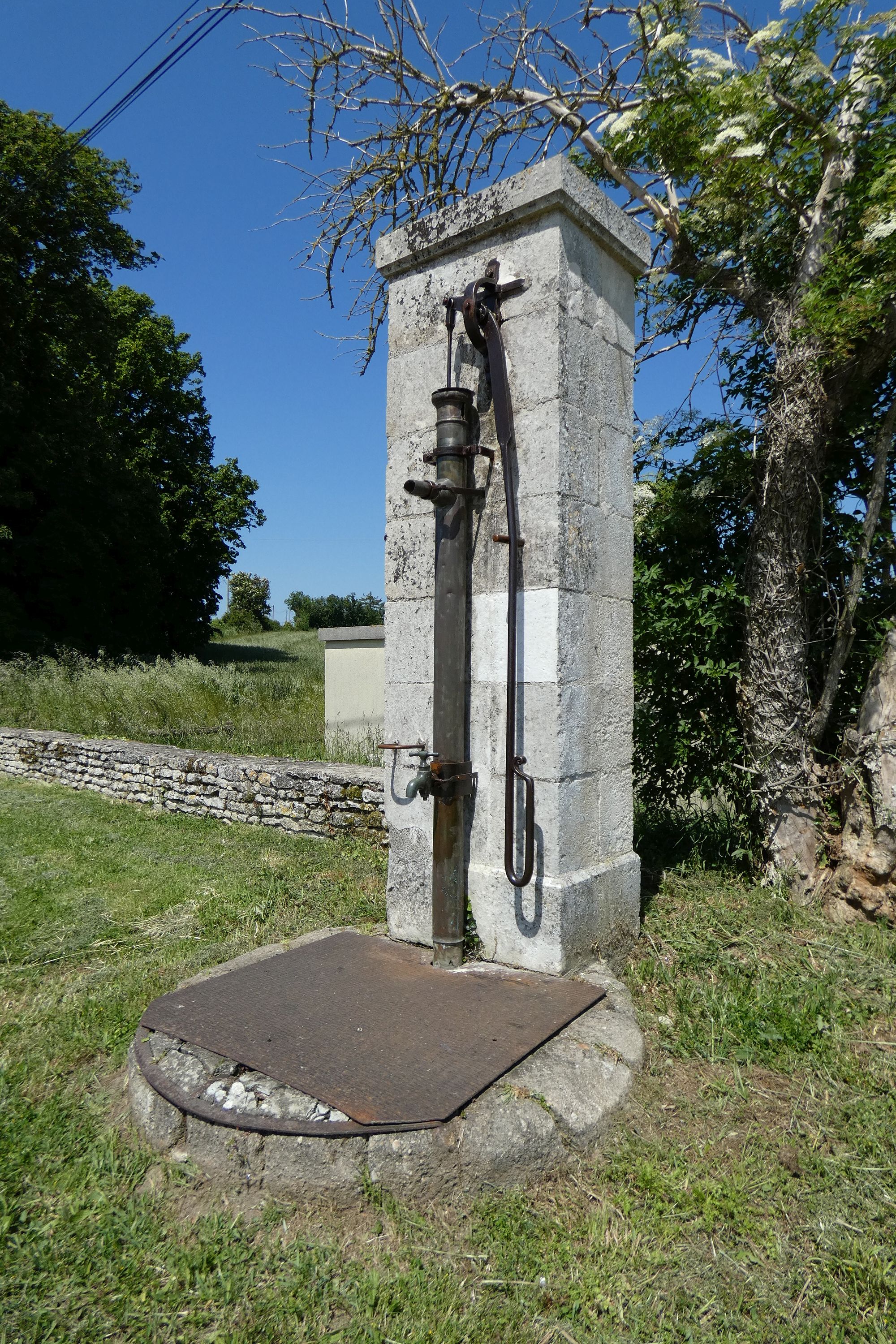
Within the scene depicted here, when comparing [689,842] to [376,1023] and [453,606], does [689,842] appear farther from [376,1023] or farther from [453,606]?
[376,1023]

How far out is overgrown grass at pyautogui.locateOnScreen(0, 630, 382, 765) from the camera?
8766mm

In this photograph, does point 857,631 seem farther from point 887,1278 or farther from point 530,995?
point 887,1278

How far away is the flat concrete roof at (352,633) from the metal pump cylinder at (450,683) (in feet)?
16.8

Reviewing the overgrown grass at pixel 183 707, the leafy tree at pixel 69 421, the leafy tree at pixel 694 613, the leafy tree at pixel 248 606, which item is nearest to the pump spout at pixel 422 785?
the leafy tree at pixel 694 613

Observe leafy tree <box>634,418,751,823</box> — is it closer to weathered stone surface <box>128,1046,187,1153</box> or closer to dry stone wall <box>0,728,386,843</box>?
dry stone wall <box>0,728,386,843</box>

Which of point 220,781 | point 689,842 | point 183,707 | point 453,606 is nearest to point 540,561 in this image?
point 453,606

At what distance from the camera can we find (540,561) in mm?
3107

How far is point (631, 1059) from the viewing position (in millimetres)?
2584

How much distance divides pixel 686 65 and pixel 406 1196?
530cm

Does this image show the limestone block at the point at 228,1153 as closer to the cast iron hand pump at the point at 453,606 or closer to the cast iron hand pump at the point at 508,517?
the cast iron hand pump at the point at 453,606

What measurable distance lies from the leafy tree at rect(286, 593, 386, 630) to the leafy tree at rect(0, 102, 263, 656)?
A: 1573 cm

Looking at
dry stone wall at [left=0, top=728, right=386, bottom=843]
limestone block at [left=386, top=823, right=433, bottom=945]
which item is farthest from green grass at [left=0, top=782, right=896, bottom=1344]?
dry stone wall at [left=0, top=728, right=386, bottom=843]

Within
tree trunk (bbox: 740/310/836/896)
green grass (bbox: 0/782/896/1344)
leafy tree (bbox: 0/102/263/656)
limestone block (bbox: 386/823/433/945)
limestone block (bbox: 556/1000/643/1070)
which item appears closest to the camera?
green grass (bbox: 0/782/896/1344)

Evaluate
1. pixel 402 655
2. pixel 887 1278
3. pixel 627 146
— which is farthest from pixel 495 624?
pixel 627 146
